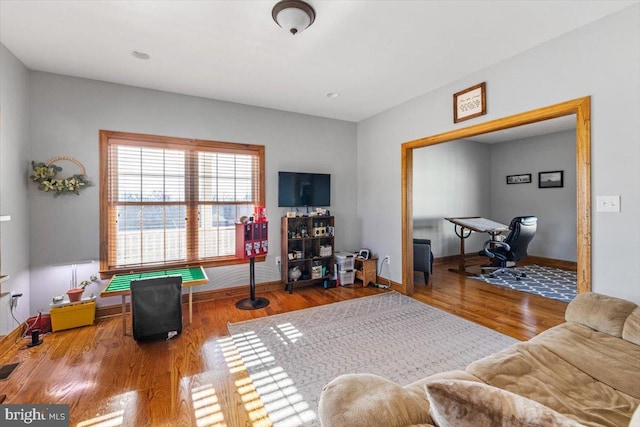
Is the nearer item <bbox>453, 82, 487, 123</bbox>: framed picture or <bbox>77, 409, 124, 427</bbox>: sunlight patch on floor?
<bbox>77, 409, 124, 427</bbox>: sunlight patch on floor

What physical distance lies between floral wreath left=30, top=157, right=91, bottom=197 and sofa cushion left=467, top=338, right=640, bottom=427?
4066mm

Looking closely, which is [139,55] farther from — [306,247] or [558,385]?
[558,385]

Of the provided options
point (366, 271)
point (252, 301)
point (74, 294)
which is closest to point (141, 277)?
point (74, 294)

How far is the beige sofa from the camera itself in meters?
0.74

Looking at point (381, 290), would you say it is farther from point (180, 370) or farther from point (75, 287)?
point (75, 287)

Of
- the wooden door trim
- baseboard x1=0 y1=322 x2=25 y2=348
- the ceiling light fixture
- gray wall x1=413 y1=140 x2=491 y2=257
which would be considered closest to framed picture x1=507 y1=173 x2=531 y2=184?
gray wall x1=413 y1=140 x2=491 y2=257

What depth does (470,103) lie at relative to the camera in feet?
10.5

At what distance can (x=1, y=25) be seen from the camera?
2.29 m

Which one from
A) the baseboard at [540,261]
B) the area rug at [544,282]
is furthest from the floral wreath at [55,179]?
the baseboard at [540,261]

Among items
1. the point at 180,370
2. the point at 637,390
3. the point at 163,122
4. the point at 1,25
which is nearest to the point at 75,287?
the point at 180,370

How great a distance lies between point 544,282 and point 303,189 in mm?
4299

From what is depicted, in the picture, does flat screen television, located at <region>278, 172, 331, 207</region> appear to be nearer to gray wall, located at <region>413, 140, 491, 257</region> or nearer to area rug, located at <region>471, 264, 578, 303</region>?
gray wall, located at <region>413, 140, 491, 257</region>

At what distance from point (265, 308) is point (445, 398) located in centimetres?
309

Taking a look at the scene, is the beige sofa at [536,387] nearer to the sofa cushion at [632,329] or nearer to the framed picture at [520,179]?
the sofa cushion at [632,329]
